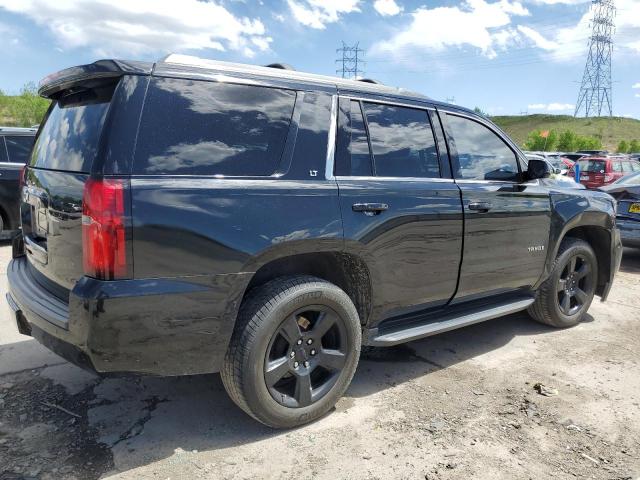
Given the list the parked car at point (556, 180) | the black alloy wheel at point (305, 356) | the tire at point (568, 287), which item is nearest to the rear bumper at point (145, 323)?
the black alloy wheel at point (305, 356)

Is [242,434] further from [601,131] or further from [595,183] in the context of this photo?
[601,131]

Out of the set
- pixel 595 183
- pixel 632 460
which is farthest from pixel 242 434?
pixel 595 183

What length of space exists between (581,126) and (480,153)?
100 m

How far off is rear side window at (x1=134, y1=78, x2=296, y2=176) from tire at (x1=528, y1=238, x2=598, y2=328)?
3046mm

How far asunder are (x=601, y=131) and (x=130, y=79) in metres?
95.8

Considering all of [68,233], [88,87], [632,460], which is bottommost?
[632,460]

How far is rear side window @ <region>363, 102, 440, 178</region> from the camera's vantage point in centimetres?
337

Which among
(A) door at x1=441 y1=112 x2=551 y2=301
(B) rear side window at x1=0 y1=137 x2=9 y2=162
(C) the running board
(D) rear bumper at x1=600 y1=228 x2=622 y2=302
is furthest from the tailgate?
(B) rear side window at x1=0 y1=137 x2=9 y2=162

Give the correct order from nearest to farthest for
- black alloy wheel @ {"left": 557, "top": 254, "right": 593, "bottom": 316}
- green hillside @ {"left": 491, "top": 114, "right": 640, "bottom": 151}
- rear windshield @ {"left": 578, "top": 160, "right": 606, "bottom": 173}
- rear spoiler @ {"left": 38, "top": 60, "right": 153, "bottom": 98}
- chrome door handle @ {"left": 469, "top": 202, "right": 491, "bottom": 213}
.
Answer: rear spoiler @ {"left": 38, "top": 60, "right": 153, "bottom": 98} → chrome door handle @ {"left": 469, "top": 202, "right": 491, "bottom": 213} → black alloy wheel @ {"left": 557, "top": 254, "right": 593, "bottom": 316} → rear windshield @ {"left": 578, "top": 160, "right": 606, "bottom": 173} → green hillside @ {"left": 491, "top": 114, "right": 640, "bottom": 151}

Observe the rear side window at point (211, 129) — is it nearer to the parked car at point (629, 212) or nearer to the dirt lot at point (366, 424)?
the dirt lot at point (366, 424)

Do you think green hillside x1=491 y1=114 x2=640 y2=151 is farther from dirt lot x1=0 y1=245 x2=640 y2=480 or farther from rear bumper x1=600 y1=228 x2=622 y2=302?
dirt lot x1=0 y1=245 x2=640 y2=480

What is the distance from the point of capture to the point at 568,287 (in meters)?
4.99

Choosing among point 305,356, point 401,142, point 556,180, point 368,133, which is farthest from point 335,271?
point 556,180

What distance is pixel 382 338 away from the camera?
11.0 ft
